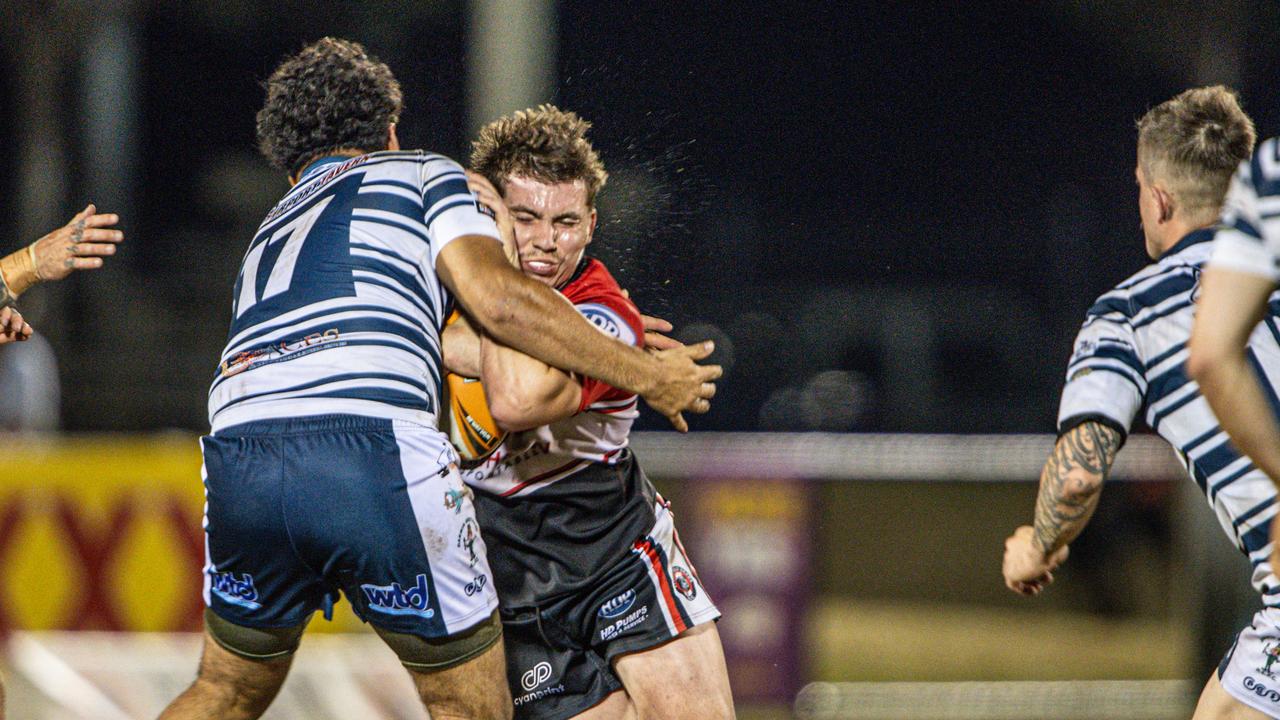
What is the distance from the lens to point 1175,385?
337 cm

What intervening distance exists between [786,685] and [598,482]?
13.1 ft

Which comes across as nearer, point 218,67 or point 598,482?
point 598,482

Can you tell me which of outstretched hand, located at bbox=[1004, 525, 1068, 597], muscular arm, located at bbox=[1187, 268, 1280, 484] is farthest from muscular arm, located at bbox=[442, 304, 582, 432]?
muscular arm, located at bbox=[1187, 268, 1280, 484]

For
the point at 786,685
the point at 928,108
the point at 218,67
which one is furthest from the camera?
the point at 218,67

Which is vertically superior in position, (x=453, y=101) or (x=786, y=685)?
(x=453, y=101)

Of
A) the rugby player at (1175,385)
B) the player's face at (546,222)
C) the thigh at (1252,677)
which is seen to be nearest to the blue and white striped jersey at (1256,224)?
the rugby player at (1175,385)

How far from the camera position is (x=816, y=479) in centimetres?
795

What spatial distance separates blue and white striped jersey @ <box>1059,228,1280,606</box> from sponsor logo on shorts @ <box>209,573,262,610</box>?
2.10 metres

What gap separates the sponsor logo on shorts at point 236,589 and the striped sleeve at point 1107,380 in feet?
6.83

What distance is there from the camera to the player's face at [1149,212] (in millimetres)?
3543

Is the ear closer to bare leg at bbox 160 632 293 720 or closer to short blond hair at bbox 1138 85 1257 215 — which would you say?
short blond hair at bbox 1138 85 1257 215

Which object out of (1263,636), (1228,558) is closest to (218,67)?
(1228,558)

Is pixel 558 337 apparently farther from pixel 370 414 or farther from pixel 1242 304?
pixel 1242 304

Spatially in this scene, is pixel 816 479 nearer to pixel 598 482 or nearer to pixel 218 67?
pixel 598 482
